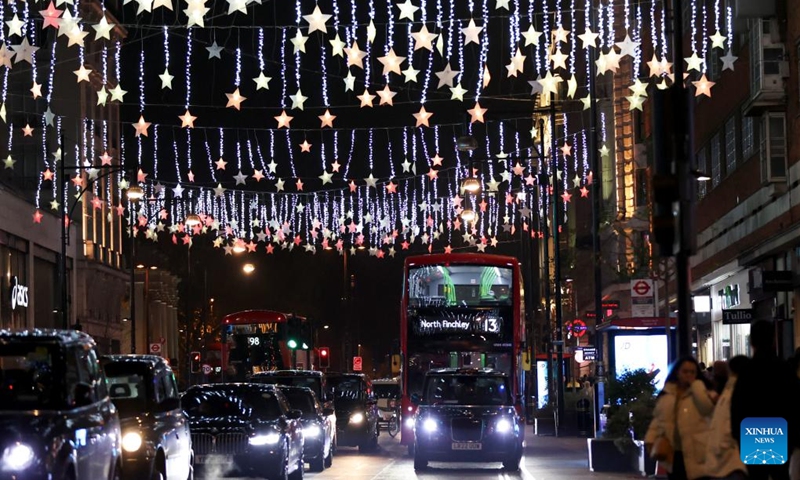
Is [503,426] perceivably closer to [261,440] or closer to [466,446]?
[466,446]

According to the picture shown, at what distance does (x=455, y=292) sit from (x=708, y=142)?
532 inches

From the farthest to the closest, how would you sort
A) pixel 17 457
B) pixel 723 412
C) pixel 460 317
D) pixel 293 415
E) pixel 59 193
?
1. pixel 59 193
2. pixel 460 317
3. pixel 293 415
4. pixel 17 457
5. pixel 723 412

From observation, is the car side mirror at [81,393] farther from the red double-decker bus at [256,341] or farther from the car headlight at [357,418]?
the red double-decker bus at [256,341]

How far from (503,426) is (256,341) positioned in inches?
1040

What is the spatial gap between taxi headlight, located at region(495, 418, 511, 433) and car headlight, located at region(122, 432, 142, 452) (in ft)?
38.1

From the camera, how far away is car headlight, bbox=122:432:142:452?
57.3 feet

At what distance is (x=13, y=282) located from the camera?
5478 centimetres

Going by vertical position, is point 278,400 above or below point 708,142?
below

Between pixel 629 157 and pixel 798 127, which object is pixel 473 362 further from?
pixel 629 157

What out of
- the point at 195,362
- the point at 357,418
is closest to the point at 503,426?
the point at 357,418

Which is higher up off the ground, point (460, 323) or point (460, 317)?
point (460, 317)

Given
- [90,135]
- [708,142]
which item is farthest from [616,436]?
[90,135]

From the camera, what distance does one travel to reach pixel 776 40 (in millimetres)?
32594

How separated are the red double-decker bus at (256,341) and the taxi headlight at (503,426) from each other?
2570 centimetres
